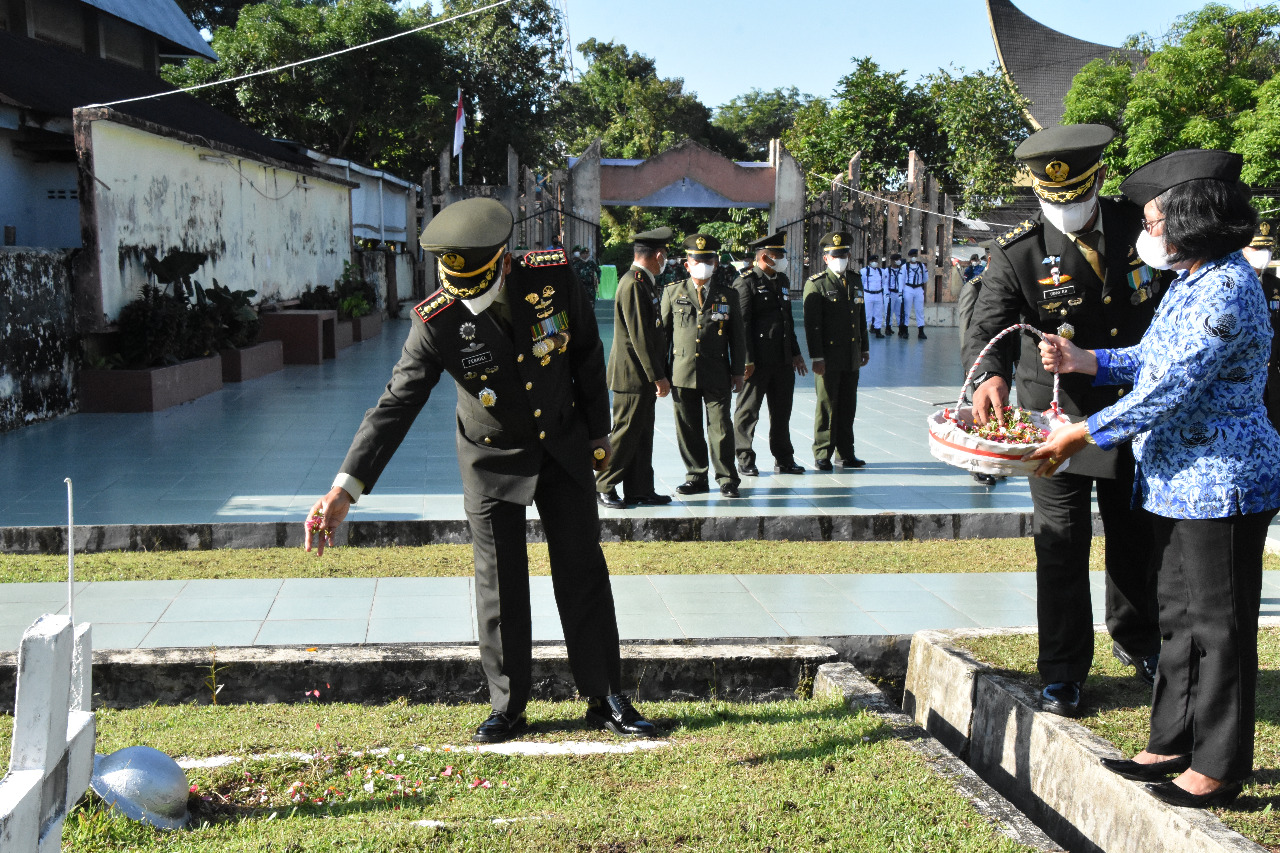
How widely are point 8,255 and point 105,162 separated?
1.92m

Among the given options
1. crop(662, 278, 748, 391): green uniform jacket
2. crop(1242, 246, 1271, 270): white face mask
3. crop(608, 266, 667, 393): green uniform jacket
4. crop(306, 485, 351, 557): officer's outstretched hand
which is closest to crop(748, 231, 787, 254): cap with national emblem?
crop(662, 278, 748, 391): green uniform jacket

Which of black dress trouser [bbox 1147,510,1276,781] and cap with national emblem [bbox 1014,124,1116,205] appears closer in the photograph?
black dress trouser [bbox 1147,510,1276,781]

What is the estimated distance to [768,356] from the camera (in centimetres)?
891

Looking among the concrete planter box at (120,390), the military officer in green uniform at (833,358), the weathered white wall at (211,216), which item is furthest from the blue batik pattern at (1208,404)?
the weathered white wall at (211,216)

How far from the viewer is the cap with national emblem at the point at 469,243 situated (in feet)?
11.9

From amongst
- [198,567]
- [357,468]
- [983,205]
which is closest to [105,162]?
[198,567]

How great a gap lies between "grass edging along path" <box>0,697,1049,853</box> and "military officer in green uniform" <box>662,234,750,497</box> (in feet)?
13.4

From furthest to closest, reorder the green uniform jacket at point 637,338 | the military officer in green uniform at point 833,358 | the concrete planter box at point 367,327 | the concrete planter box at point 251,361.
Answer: the concrete planter box at point 367,327 < the concrete planter box at point 251,361 < the military officer in green uniform at point 833,358 < the green uniform jacket at point 637,338

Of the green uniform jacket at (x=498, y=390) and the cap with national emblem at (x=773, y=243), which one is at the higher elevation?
the cap with national emblem at (x=773, y=243)

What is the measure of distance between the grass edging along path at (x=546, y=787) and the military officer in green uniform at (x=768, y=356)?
4949 mm

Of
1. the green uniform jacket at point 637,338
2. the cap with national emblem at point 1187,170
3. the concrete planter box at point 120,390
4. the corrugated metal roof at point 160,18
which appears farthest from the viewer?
the corrugated metal roof at point 160,18

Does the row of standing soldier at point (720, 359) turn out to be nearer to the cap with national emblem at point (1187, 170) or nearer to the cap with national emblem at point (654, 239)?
the cap with national emblem at point (654, 239)

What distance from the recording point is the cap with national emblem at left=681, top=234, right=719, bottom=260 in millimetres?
8289

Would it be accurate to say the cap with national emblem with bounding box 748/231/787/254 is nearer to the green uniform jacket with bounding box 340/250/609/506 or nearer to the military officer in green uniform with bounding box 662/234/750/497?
the military officer in green uniform with bounding box 662/234/750/497
